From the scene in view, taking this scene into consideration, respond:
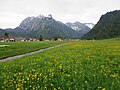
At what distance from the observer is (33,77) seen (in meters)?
12.4

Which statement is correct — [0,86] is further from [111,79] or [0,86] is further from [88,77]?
[111,79]

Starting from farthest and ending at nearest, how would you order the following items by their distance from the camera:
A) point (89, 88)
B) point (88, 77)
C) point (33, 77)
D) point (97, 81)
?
point (33, 77) < point (88, 77) < point (97, 81) < point (89, 88)

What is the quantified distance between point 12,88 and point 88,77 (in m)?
3.41

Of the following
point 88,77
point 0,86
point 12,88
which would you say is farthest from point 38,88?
point 88,77

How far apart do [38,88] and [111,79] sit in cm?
326

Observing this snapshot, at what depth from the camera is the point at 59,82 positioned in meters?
10.9

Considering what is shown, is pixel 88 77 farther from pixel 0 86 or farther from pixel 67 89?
pixel 0 86

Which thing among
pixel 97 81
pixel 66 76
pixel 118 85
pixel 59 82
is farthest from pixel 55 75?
pixel 118 85

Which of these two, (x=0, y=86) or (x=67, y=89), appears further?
(x=0, y=86)

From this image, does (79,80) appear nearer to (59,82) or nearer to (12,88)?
(59,82)

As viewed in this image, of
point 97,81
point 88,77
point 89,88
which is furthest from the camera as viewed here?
point 88,77

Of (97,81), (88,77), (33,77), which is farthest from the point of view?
(33,77)

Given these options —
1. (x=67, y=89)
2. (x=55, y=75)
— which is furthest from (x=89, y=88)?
(x=55, y=75)

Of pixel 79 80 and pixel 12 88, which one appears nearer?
pixel 12 88
